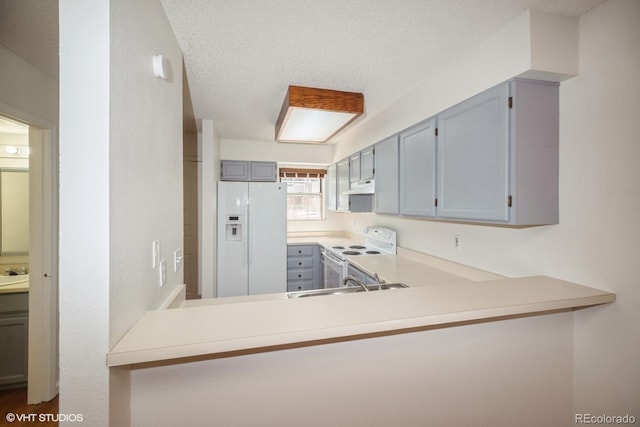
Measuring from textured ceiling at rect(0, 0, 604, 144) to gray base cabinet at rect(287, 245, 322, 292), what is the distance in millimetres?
2387

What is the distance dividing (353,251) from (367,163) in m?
1.08

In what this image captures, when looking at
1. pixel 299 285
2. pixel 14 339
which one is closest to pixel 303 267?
pixel 299 285

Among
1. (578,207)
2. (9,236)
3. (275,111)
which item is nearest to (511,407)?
(578,207)

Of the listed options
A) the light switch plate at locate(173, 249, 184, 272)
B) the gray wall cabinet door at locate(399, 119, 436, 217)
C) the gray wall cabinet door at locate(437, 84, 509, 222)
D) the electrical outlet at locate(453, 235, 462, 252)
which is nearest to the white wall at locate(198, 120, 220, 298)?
the light switch plate at locate(173, 249, 184, 272)

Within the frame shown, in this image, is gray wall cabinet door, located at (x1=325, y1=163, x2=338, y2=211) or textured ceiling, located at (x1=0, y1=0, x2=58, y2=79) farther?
gray wall cabinet door, located at (x1=325, y1=163, x2=338, y2=211)

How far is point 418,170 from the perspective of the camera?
6.75 ft

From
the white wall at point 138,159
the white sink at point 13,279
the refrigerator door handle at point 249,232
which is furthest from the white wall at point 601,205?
the white sink at point 13,279

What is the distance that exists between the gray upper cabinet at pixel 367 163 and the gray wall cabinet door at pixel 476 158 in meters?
1.03

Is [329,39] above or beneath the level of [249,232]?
above

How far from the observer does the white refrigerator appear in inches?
133

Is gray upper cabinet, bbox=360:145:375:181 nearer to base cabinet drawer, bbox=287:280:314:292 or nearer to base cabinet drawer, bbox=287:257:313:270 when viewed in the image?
base cabinet drawer, bbox=287:257:313:270

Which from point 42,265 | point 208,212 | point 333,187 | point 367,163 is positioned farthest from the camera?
point 333,187

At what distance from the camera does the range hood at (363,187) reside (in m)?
2.82

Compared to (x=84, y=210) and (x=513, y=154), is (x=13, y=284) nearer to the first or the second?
(x=84, y=210)
